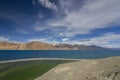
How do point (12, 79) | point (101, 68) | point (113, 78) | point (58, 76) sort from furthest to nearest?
point (12, 79)
point (58, 76)
point (101, 68)
point (113, 78)

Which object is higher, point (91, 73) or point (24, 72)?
point (91, 73)

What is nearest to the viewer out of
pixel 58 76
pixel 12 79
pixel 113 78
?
pixel 113 78

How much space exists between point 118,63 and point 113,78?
53.1 inches

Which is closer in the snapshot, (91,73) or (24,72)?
(91,73)

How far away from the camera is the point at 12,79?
1015 inches

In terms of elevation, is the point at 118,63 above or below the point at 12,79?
above

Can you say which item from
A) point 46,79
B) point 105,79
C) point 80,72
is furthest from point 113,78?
point 46,79

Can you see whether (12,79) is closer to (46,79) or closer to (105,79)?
(46,79)

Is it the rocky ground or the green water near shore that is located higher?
the rocky ground

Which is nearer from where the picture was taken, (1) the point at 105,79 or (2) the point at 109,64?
(1) the point at 105,79

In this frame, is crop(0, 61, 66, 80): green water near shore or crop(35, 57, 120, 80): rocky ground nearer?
crop(35, 57, 120, 80): rocky ground

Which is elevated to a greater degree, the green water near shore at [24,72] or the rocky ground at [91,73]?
the rocky ground at [91,73]

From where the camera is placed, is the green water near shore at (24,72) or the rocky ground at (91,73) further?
the green water near shore at (24,72)

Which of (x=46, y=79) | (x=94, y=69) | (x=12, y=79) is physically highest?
(x=94, y=69)
